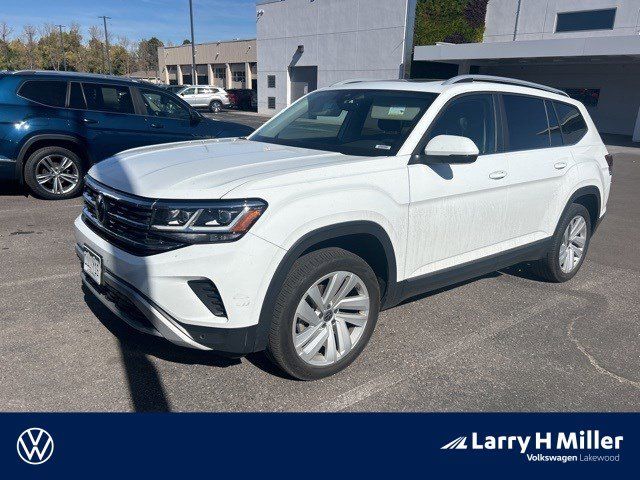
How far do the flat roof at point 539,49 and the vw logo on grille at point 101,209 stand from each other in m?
20.2

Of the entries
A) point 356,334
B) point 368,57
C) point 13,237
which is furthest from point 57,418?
point 368,57

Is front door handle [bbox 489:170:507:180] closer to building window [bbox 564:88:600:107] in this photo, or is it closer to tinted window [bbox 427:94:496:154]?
tinted window [bbox 427:94:496:154]

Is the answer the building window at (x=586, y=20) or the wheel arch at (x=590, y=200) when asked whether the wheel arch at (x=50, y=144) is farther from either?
the building window at (x=586, y=20)

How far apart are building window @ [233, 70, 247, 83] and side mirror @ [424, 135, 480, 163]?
44.1 metres

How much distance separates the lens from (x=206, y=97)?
32.9 m

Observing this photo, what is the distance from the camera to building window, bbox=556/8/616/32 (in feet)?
76.3

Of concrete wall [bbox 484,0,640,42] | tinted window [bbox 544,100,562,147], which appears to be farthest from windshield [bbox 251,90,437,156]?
concrete wall [bbox 484,0,640,42]

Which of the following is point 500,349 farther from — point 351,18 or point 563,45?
point 351,18

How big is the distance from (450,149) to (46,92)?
6486 millimetres

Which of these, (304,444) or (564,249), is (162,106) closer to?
(564,249)

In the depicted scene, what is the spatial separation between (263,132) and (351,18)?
25692mm

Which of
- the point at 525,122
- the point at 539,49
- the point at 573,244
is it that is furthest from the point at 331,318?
the point at 539,49

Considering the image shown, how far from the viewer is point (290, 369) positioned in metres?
2.95

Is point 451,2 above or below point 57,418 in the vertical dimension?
above
